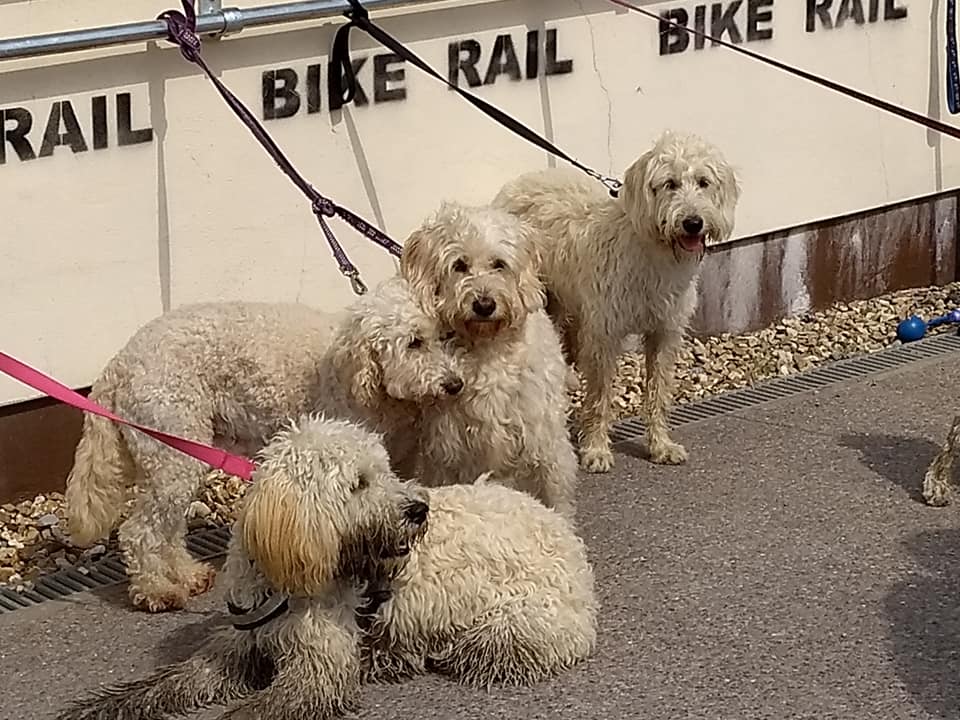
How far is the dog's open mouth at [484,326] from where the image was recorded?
5820 mm

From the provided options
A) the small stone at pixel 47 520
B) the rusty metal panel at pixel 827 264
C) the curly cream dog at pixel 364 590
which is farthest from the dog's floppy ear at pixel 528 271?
the rusty metal panel at pixel 827 264

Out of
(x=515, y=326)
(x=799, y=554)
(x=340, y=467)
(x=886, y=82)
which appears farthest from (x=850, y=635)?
(x=886, y=82)

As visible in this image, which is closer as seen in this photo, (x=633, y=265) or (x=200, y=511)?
(x=200, y=511)

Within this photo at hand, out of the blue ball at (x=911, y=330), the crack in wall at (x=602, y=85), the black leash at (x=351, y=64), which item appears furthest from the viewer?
the blue ball at (x=911, y=330)

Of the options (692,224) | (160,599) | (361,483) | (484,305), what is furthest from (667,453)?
(361,483)

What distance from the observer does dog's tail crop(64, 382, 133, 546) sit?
591cm

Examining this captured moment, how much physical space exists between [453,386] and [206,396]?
928 mm

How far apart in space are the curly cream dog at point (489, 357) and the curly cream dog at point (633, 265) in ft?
3.80

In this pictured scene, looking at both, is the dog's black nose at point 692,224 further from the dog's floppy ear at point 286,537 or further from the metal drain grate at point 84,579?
the dog's floppy ear at point 286,537

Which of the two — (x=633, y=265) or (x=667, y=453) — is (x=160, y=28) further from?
(x=667, y=453)

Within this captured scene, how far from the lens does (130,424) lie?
560cm

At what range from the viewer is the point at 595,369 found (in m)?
7.45

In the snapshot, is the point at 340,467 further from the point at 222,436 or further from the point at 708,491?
the point at 708,491

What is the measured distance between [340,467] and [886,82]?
6.01 metres
